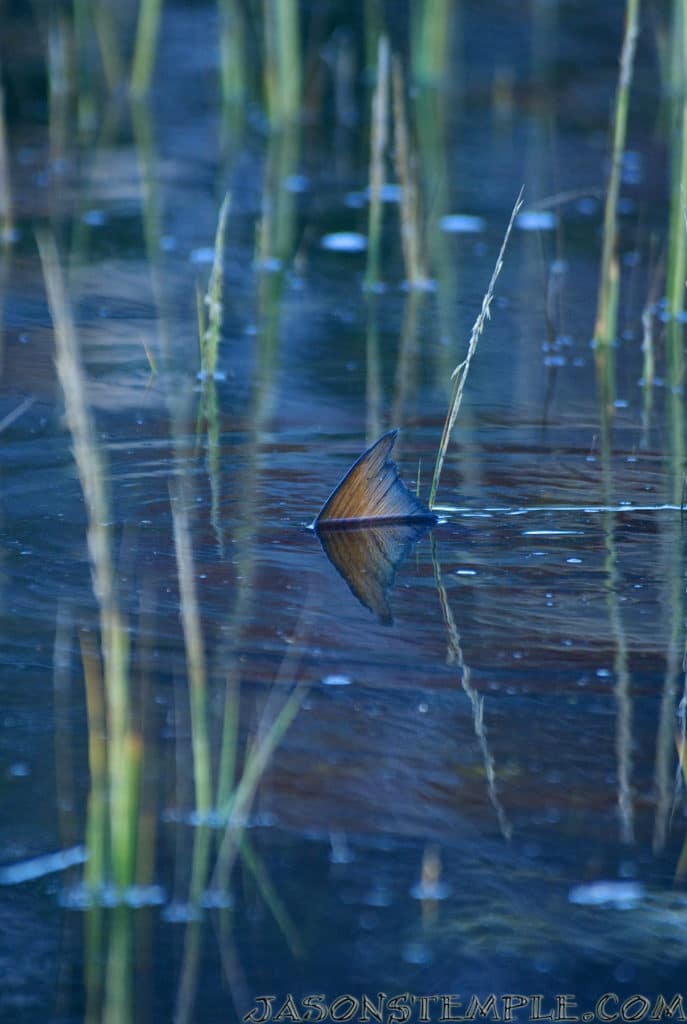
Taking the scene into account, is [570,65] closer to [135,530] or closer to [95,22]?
[95,22]

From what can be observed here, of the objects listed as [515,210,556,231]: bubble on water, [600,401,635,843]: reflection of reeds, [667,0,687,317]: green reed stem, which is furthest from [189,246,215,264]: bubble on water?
[600,401,635,843]: reflection of reeds

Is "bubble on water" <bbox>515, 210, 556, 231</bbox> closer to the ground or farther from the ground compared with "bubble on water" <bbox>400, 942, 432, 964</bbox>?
farther from the ground

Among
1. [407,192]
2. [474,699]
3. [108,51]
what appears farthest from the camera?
[108,51]

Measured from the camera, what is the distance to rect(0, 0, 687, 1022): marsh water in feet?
5.88

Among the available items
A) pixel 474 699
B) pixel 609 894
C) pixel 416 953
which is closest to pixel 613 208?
pixel 474 699

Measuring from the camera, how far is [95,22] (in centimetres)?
869

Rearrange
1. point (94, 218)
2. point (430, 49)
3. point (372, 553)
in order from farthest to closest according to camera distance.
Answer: point (430, 49), point (94, 218), point (372, 553)

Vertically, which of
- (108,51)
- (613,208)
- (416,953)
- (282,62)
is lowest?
(416,953)

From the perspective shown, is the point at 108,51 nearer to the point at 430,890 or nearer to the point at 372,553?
the point at 372,553

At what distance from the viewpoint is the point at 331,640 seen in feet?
8.34

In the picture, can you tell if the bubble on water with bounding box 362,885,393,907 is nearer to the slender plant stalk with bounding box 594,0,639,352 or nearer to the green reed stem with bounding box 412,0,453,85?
the slender plant stalk with bounding box 594,0,639,352

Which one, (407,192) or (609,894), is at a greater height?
(407,192)

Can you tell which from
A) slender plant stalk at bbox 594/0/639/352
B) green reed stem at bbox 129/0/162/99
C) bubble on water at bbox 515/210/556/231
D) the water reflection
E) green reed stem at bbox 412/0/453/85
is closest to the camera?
the water reflection

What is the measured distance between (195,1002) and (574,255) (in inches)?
173
